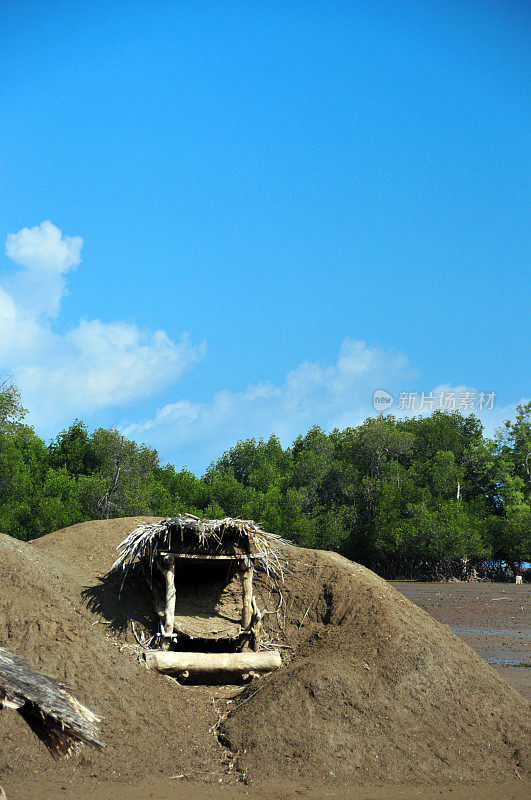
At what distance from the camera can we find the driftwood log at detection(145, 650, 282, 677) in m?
11.4

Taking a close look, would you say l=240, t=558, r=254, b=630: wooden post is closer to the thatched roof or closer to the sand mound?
the thatched roof

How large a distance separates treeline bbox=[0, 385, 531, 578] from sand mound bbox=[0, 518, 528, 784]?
91.7ft

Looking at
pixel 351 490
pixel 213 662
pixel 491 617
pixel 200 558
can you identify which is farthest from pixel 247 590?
pixel 351 490

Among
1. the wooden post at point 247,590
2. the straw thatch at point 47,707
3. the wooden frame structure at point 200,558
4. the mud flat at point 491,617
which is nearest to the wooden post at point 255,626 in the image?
the wooden frame structure at point 200,558

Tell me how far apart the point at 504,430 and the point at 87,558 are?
41811 mm

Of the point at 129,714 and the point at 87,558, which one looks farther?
the point at 87,558

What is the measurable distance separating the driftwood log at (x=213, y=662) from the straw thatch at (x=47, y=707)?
21.6 ft

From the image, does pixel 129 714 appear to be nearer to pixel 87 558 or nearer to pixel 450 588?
pixel 87 558

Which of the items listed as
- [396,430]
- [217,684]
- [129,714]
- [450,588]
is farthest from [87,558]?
[396,430]

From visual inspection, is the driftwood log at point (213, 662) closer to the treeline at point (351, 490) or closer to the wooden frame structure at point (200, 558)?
the wooden frame structure at point (200, 558)

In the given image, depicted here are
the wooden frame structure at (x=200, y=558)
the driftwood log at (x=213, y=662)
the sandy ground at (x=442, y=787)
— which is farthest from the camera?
the wooden frame structure at (x=200, y=558)

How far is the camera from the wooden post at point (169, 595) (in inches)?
474

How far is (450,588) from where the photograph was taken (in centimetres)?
3588

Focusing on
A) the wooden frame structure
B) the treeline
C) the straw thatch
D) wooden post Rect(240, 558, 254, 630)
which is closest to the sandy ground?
the wooden frame structure
